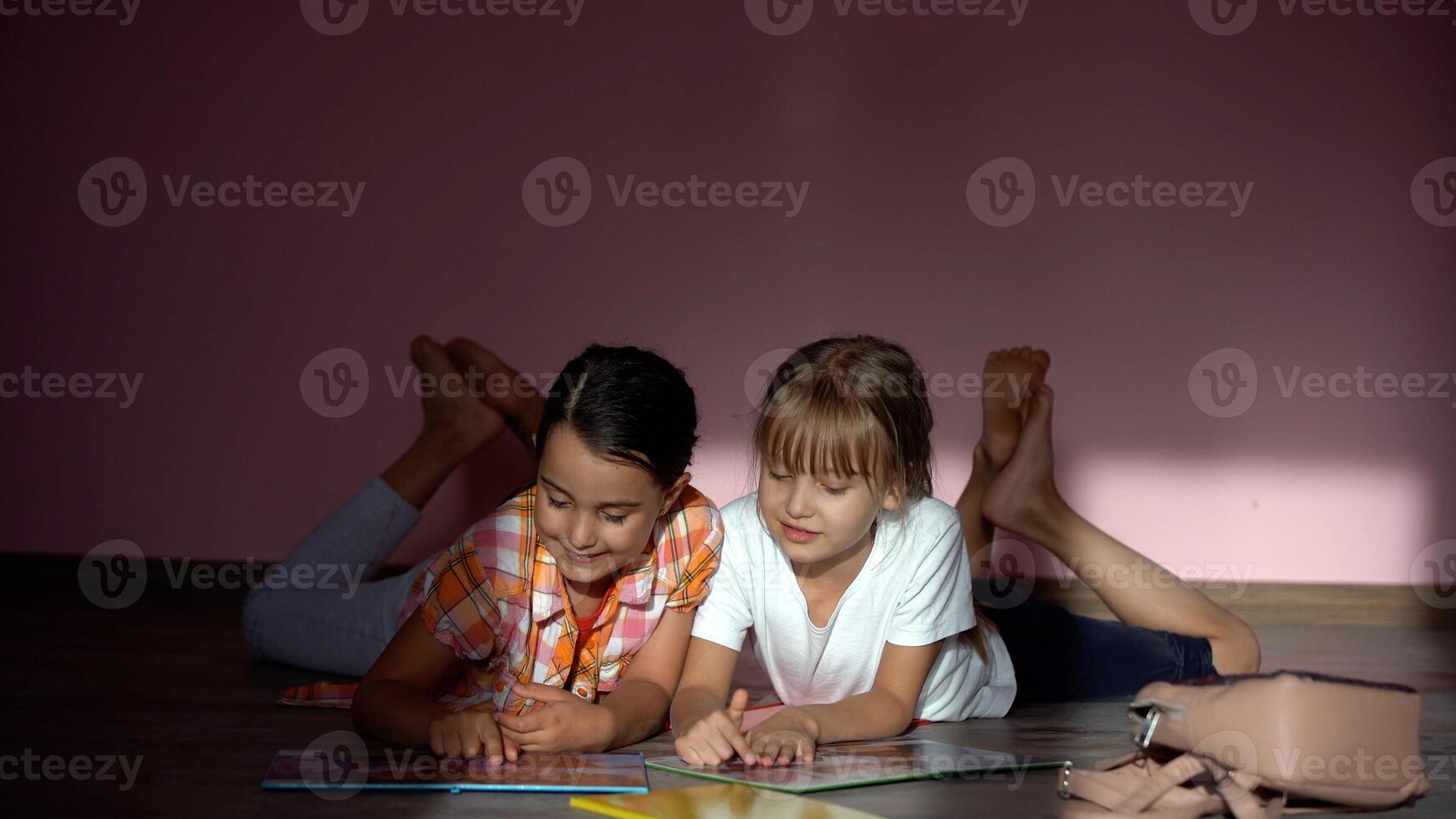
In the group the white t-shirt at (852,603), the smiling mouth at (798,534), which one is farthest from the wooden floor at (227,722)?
the smiling mouth at (798,534)

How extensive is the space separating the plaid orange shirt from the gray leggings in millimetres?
390

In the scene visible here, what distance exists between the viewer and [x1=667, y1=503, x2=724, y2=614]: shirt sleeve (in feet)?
4.93

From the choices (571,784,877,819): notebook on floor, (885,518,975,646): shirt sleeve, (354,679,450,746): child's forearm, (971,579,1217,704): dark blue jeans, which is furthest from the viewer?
(971,579,1217,704): dark blue jeans

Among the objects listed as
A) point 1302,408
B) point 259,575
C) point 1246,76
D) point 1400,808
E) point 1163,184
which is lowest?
point 1400,808

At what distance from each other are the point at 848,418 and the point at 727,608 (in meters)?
0.28

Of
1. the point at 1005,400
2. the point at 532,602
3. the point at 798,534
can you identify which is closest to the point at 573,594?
the point at 532,602

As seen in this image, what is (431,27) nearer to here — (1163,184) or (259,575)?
(259,575)

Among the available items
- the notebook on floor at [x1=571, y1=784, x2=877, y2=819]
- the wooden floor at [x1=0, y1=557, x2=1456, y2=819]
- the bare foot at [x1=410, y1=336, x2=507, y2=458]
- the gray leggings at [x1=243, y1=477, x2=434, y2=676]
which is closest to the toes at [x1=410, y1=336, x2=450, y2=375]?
the bare foot at [x1=410, y1=336, x2=507, y2=458]

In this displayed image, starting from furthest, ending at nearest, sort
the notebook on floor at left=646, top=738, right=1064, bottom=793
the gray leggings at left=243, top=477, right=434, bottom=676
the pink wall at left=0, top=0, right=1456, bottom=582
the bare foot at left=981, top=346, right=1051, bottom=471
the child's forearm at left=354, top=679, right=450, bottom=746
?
1. the pink wall at left=0, top=0, right=1456, bottom=582
2. the bare foot at left=981, top=346, right=1051, bottom=471
3. the gray leggings at left=243, top=477, right=434, bottom=676
4. the child's forearm at left=354, top=679, right=450, bottom=746
5. the notebook on floor at left=646, top=738, right=1064, bottom=793

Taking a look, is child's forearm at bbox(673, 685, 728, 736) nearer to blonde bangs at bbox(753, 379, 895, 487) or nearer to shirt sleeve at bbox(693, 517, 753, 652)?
shirt sleeve at bbox(693, 517, 753, 652)

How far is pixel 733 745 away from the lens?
127 centimetres

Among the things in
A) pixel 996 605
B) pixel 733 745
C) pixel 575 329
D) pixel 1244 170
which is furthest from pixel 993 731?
pixel 1244 170

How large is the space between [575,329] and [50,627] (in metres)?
1.12

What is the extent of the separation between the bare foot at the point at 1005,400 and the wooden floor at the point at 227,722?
0.44 m
